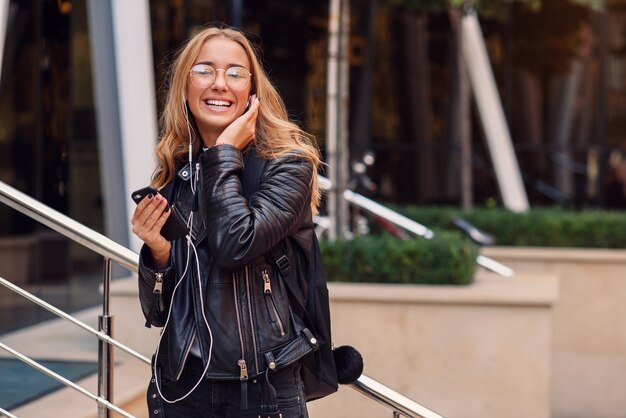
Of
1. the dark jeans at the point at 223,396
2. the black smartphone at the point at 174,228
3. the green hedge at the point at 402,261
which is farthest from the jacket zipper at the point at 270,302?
the green hedge at the point at 402,261

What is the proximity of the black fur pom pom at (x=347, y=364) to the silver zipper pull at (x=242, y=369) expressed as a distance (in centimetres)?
44

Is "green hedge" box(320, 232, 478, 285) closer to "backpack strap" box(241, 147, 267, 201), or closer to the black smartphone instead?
"backpack strap" box(241, 147, 267, 201)

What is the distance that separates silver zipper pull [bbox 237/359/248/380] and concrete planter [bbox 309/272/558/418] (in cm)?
448

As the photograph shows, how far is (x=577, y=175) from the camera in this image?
65.3 feet

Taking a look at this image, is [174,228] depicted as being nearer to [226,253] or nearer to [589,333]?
[226,253]

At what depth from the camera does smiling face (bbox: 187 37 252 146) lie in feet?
10.4

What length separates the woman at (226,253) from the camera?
2936 millimetres

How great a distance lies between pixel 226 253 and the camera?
289 cm

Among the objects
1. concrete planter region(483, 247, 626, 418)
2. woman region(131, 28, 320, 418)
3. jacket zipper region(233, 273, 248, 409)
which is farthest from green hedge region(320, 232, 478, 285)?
jacket zipper region(233, 273, 248, 409)

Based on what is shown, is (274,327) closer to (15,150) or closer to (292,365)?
(292,365)

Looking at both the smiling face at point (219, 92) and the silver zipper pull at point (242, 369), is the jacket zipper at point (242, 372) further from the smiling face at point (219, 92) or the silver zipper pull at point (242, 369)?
the smiling face at point (219, 92)

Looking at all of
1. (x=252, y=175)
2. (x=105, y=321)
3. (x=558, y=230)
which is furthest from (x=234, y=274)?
(x=558, y=230)

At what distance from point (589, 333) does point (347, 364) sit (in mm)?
7468

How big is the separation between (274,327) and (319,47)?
17239mm
